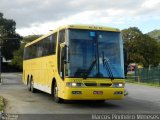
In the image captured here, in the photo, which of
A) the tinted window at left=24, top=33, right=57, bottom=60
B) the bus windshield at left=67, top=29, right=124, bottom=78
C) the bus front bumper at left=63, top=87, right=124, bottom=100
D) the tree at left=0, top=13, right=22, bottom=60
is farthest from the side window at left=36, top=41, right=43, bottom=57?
the tree at left=0, top=13, right=22, bottom=60

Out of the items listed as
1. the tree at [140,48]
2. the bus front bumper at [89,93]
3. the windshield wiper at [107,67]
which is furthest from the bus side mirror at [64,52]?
the tree at [140,48]

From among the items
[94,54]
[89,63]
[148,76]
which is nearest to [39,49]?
[94,54]

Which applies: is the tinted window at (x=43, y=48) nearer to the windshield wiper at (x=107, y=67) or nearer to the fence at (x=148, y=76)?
the windshield wiper at (x=107, y=67)

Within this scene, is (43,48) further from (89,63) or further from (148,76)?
(148,76)

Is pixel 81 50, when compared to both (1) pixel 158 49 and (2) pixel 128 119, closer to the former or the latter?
(2) pixel 128 119

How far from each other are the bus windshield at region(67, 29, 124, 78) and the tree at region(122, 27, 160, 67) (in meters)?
66.0

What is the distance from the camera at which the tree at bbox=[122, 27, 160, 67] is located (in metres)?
85.1

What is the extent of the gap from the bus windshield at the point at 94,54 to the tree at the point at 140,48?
217 feet

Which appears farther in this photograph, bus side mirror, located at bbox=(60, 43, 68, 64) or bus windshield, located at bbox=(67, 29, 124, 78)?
bus side mirror, located at bbox=(60, 43, 68, 64)

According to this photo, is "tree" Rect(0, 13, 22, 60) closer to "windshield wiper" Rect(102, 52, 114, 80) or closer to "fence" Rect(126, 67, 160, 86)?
"fence" Rect(126, 67, 160, 86)

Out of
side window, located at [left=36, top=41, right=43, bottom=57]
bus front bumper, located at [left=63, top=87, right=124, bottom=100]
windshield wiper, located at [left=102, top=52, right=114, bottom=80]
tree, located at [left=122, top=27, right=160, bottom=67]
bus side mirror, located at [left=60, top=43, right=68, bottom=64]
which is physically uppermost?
tree, located at [left=122, top=27, right=160, bottom=67]

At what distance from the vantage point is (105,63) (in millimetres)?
18062

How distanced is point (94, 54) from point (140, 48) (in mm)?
69721

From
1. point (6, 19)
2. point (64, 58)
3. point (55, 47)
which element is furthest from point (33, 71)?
point (6, 19)
